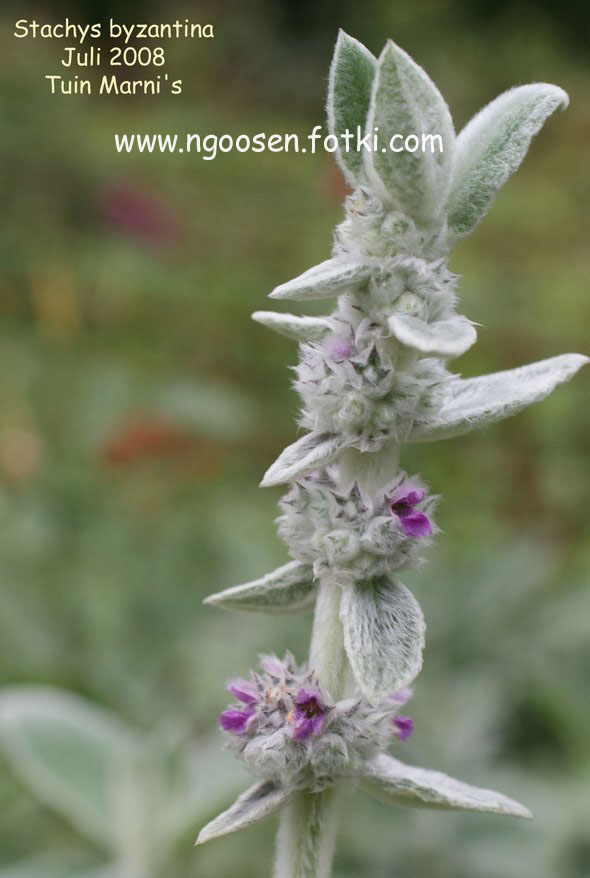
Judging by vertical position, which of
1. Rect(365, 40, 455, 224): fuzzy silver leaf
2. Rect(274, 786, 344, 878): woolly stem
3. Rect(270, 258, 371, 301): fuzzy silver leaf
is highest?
Rect(365, 40, 455, 224): fuzzy silver leaf

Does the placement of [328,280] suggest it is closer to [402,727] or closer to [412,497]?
[412,497]

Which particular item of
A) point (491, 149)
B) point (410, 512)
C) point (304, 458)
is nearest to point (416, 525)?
point (410, 512)

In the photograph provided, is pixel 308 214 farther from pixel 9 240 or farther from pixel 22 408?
pixel 22 408

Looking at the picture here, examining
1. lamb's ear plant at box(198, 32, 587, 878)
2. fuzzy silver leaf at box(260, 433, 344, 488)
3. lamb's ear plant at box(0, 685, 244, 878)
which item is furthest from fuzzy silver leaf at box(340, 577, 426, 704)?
lamb's ear plant at box(0, 685, 244, 878)

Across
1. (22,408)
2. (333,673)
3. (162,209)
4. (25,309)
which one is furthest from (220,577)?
(162,209)

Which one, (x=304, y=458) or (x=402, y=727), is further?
(x=402, y=727)

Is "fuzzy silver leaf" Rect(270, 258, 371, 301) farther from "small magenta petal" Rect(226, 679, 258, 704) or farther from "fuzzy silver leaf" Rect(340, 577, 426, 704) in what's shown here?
"small magenta petal" Rect(226, 679, 258, 704)

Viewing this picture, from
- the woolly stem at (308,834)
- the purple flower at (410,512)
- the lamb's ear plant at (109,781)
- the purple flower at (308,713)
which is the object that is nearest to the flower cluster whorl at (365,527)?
the purple flower at (410,512)
